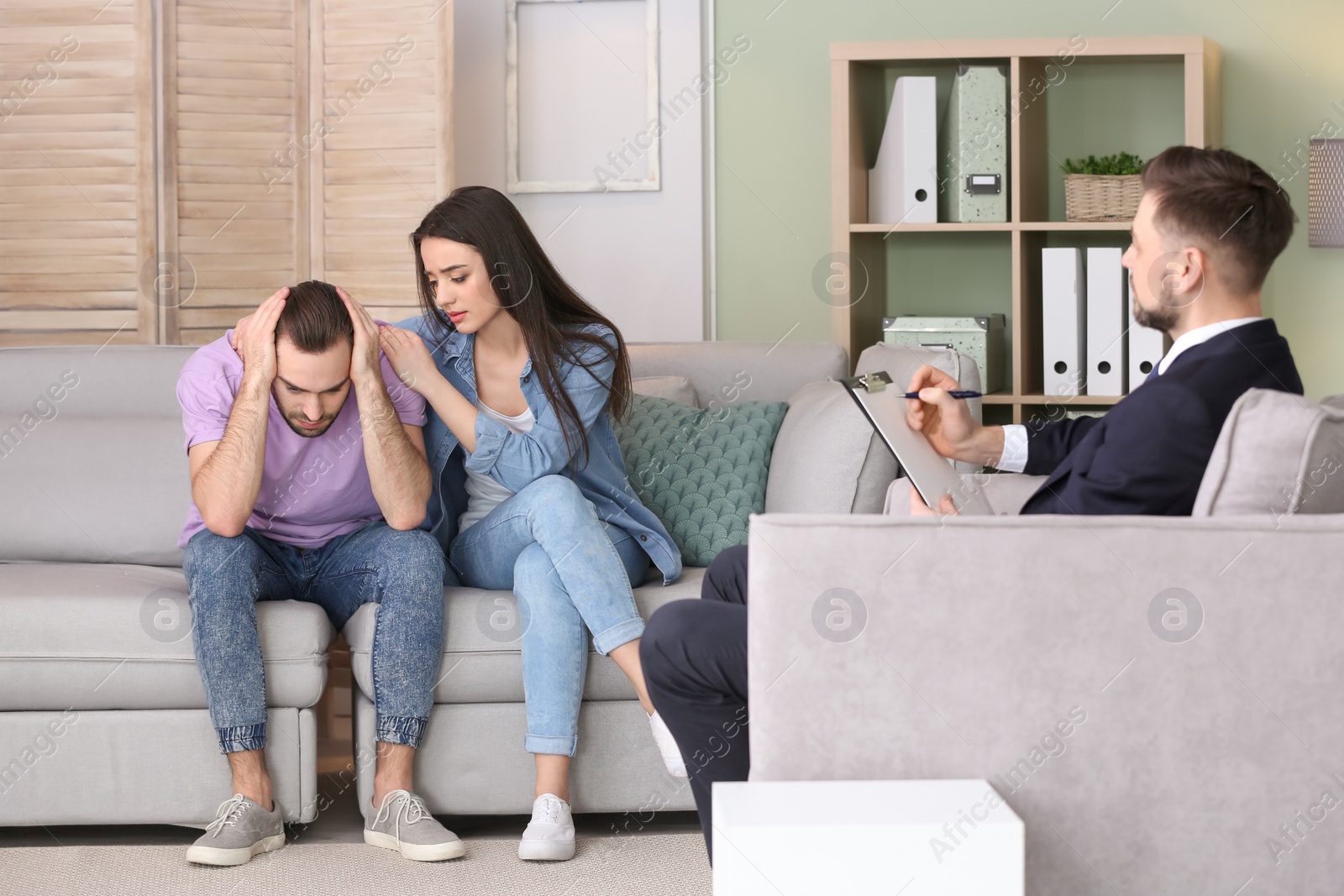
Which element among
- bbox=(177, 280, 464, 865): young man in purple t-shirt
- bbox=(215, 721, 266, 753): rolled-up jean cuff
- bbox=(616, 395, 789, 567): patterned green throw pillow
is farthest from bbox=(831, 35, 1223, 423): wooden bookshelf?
bbox=(215, 721, 266, 753): rolled-up jean cuff

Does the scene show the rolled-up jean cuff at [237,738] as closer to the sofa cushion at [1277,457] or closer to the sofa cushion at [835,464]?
the sofa cushion at [835,464]

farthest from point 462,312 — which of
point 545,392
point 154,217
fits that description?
point 154,217

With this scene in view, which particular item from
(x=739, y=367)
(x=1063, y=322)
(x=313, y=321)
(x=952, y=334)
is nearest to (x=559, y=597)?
(x=313, y=321)

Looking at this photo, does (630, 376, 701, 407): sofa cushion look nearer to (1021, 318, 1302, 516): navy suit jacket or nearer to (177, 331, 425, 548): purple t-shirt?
(177, 331, 425, 548): purple t-shirt

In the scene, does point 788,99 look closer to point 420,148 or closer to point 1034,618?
point 420,148

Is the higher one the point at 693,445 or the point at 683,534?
the point at 693,445

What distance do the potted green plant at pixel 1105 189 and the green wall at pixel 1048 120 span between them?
264 mm

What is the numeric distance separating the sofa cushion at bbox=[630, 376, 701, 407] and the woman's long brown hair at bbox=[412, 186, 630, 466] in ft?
0.90

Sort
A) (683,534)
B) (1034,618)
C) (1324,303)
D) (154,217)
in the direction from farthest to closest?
(1324,303) → (154,217) → (683,534) → (1034,618)

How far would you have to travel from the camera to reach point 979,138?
3.03 m

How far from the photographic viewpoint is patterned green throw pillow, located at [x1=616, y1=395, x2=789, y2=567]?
2.22 metres

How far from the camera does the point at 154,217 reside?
305 cm

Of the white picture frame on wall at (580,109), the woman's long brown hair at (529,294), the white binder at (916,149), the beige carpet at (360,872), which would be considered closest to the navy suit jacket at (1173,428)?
the beige carpet at (360,872)

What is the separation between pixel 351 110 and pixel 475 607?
1625 mm
